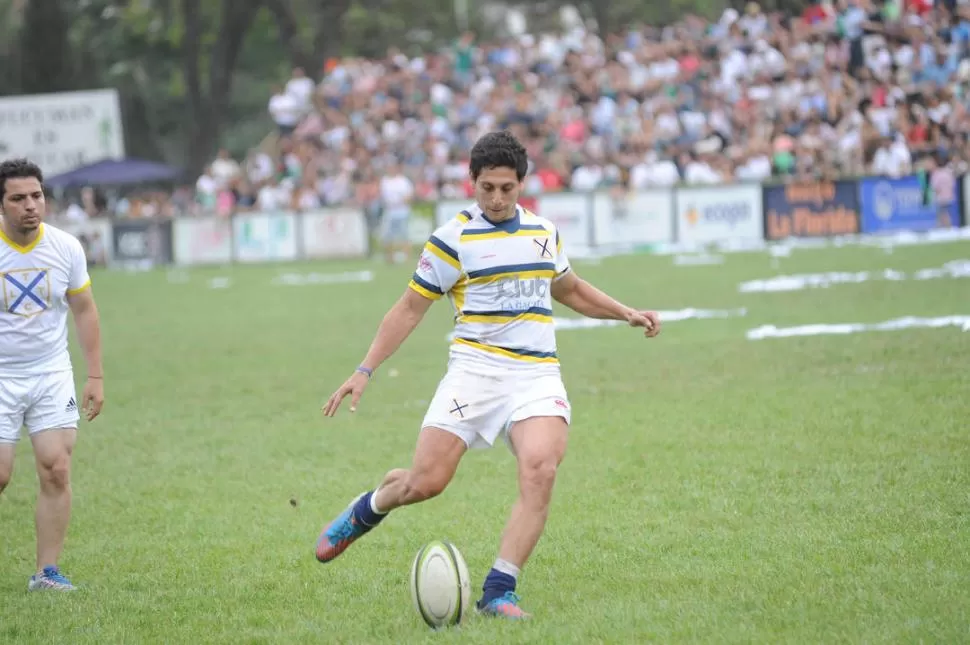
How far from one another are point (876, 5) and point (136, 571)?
29283mm

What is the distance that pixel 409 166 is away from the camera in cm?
3556

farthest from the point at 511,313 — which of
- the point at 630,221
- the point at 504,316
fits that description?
the point at 630,221

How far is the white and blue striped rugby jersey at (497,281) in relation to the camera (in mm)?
6562

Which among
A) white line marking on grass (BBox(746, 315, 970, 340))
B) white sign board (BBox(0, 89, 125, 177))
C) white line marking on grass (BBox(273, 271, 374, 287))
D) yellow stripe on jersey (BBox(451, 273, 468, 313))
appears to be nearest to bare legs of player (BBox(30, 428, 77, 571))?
yellow stripe on jersey (BBox(451, 273, 468, 313))

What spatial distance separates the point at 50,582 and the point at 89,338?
132 centimetres

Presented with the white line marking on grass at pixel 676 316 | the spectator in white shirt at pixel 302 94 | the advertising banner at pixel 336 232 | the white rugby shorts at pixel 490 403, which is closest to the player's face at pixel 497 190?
the white rugby shorts at pixel 490 403

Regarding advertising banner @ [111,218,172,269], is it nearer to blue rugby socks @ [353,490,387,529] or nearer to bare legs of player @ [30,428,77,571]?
bare legs of player @ [30,428,77,571]

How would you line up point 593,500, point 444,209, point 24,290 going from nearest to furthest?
point 24,290
point 593,500
point 444,209

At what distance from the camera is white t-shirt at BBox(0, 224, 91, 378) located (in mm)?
7410

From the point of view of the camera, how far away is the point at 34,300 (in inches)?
294

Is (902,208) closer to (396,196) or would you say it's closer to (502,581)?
(396,196)

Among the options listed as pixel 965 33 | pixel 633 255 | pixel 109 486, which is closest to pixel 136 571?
pixel 109 486

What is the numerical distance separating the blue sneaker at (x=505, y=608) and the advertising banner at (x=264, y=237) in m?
28.2

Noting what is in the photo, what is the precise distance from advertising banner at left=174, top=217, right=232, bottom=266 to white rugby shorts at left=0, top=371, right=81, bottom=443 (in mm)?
27425
